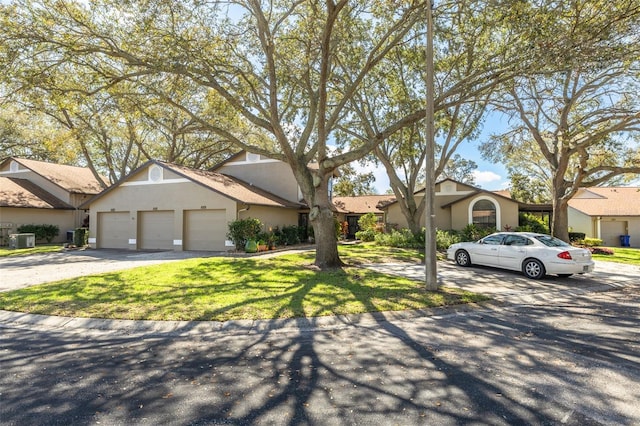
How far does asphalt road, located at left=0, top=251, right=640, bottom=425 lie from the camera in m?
3.39

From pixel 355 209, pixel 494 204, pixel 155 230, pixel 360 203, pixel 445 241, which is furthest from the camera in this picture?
pixel 360 203

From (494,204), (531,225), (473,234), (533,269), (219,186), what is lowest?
(533,269)

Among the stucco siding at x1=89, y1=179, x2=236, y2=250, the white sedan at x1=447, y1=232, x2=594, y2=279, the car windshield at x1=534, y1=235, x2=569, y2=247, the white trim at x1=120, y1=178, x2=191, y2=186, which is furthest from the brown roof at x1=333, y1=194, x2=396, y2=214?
the car windshield at x1=534, y1=235, x2=569, y2=247

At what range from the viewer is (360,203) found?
35281 millimetres

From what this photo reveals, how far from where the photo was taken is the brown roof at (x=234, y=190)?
1983cm

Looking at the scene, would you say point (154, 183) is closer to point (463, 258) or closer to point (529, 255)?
point (463, 258)

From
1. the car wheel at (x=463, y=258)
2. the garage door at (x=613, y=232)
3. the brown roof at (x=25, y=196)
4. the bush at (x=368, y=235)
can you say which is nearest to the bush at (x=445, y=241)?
the bush at (x=368, y=235)

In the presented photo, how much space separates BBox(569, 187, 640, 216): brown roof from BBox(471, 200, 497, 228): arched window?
9.33 m

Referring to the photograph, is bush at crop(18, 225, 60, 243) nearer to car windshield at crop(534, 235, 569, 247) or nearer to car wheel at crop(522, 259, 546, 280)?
car wheel at crop(522, 259, 546, 280)

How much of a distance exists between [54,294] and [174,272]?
345cm

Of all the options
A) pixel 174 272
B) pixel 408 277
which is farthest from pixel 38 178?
pixel 408 277

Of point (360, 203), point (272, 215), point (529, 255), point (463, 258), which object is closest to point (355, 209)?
point (360, 203)

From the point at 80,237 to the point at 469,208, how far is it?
26102mm

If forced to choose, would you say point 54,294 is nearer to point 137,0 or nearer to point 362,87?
point 137,0
